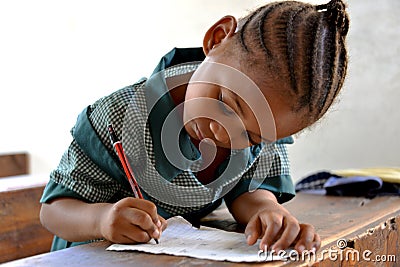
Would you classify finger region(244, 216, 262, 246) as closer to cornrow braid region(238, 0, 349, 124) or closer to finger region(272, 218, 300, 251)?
finger region(272, 218, 300, 251)

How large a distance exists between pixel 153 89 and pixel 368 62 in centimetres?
95

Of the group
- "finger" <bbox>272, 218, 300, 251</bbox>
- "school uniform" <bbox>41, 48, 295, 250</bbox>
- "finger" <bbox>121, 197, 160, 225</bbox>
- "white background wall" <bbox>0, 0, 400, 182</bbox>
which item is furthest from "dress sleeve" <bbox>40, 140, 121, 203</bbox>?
"white background wall" <bbox>0, 0, 400, 182</bbox>

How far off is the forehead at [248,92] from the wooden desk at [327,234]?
0.48 feet

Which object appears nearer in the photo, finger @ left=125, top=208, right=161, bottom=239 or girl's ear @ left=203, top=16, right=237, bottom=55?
finger @ left=125, top=208, right=161, bottom=239

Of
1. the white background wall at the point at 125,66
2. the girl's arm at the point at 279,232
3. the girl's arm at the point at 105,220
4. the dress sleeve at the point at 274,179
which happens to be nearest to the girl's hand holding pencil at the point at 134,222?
the girl's arm at the point at 105,220

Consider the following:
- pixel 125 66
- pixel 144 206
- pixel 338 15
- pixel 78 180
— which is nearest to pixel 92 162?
pixel 78 180

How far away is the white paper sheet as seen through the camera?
0.59m

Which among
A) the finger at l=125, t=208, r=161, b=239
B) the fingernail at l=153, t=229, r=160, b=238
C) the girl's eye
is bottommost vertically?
the fingernail at l=153, t=229, r=160, b=238

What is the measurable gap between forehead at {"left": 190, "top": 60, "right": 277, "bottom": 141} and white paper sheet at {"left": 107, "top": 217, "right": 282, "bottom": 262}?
13cm

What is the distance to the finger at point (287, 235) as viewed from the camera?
2.00ft

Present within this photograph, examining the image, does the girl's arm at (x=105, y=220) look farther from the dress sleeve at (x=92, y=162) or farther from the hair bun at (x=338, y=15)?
the hair bun at (x=338, y=15)

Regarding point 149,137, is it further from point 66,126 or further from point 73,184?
point 66,126

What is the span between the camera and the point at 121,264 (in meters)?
0.57

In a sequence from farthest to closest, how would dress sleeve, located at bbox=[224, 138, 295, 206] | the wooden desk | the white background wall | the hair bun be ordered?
the white background wall
dress sleeve, located at bbox=[224, 138, 295, 206]
the hair bun
the wooden desk
